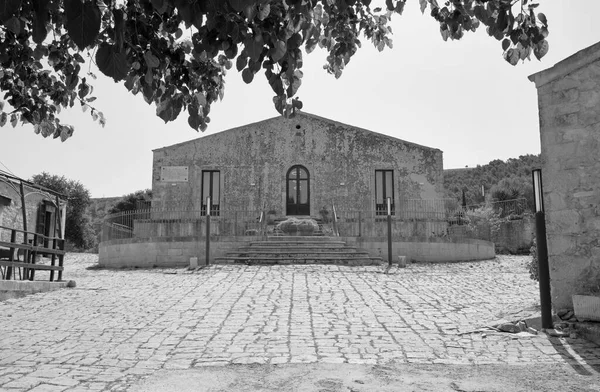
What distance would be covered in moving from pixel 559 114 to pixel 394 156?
1853cm

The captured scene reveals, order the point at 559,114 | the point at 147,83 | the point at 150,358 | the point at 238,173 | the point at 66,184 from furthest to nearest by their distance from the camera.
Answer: the point at 66,184
the point at 238,173
the point at 559,114
the point at 150,358
the point at 147,83

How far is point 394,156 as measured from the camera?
25.3m

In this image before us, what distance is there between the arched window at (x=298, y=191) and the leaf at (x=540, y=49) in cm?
2070

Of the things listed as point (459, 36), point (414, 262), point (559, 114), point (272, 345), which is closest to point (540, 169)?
point (559, 114)

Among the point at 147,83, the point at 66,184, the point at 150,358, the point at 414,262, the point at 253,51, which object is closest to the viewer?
the point at 253,51

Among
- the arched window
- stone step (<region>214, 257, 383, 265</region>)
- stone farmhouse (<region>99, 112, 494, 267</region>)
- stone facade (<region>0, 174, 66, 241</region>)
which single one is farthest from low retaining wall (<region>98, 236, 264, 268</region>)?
the arched window

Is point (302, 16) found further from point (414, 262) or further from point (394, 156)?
point (394, 156)

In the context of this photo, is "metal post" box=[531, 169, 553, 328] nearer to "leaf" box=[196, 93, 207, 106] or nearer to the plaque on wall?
"leaf" box=[196, 93, 207, 106]

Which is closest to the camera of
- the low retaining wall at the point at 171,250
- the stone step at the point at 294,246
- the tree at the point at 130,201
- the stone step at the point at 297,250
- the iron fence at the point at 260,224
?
the stone step at the point at 297,250

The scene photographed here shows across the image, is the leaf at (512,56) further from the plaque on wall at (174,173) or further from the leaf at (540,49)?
the plaque on wall at (174,173)

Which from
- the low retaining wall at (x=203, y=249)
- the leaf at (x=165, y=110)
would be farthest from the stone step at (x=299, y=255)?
the leaf at (x=165, y=110)

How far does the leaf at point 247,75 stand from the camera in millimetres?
3846

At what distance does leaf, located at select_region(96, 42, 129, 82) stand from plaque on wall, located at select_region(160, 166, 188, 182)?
2262 cm

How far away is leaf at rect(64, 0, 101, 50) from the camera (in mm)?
2334
